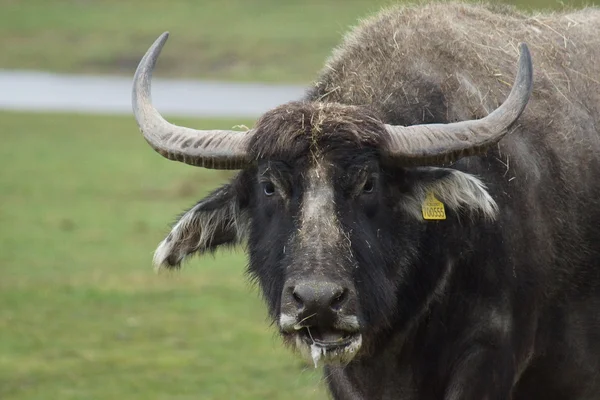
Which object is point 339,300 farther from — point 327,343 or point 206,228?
point 206,228

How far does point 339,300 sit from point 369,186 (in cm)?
71

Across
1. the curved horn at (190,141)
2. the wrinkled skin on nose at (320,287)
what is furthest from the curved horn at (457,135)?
the curved horn at (190,141)

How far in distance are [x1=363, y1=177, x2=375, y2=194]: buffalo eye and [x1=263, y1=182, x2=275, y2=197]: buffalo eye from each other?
463 millimetres

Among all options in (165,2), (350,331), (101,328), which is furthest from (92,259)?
(165,2)

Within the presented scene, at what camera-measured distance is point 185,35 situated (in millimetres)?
51062

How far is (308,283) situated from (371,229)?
66 centimetres

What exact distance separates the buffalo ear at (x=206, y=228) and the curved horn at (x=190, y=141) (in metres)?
0.37

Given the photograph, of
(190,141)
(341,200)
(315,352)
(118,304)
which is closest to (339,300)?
(315,352)

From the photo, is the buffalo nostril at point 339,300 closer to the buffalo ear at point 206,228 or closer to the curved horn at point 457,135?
the curved horn at point 457,135

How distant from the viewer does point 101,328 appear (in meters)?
12.4

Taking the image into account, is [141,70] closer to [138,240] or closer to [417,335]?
[417,335]

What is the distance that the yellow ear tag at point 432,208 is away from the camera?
633 cm

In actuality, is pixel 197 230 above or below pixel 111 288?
above

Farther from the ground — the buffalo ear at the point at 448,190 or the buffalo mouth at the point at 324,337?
the buffalo ear at the point at 448,190
